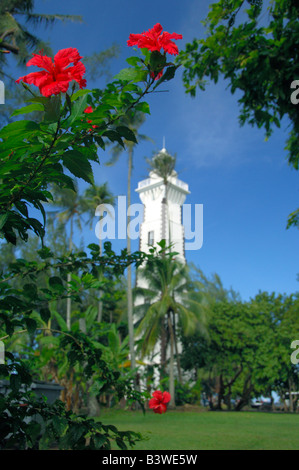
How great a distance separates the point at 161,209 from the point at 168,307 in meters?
7.69

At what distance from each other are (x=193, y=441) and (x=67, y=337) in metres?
4.37

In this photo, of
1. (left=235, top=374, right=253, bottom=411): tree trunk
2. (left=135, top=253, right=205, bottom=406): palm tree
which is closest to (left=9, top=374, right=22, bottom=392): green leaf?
(left=135, top=253, right=205, bottom=406): palm tree

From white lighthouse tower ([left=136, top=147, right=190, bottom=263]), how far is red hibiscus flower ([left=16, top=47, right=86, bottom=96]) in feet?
66.5

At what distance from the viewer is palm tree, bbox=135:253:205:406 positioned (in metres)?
15.2

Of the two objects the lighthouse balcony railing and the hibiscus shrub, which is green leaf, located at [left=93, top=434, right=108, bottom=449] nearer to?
the hibiscus shrub

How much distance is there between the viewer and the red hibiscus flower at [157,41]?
73cm

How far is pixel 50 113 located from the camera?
0.63 m

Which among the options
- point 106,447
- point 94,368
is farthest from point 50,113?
point 94,368

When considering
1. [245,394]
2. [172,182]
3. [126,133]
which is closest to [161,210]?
[172,182]

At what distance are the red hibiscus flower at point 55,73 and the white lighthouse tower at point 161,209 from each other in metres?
20.3

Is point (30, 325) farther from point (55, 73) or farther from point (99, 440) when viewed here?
point (55, 73)

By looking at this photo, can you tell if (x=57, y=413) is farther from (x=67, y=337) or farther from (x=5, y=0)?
(x=5, y=0)

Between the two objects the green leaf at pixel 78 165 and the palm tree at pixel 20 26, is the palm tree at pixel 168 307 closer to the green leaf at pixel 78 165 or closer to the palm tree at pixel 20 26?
the palm tree at pixel 20 26
